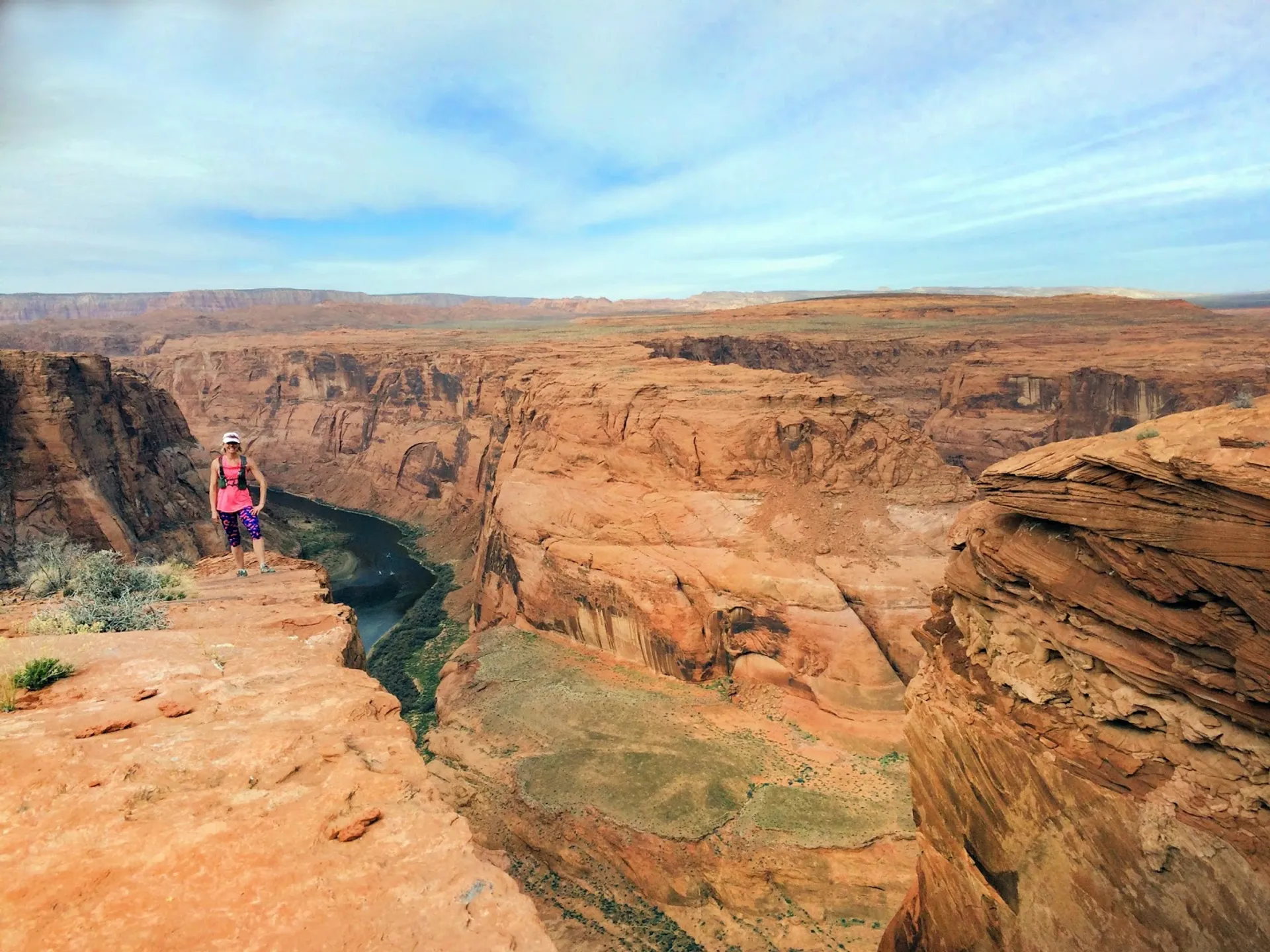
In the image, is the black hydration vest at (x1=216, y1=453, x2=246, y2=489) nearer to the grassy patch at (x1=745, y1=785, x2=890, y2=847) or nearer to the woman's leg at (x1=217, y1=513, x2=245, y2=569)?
the woman's leg at (x1=217, y1=513, x2=245, y2=569)

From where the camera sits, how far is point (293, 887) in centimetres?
401

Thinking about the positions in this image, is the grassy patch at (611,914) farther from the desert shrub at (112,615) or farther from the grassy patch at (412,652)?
the desert shrub at (112,615)

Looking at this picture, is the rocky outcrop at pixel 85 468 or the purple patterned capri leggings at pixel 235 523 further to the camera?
the rocky outcrop at pixel 85 468

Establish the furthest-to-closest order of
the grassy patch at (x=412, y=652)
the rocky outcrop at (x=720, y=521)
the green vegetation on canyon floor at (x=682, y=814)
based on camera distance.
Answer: the grassy patch at (x=412, y=652), the rocky outcrop at (x=720, y=521), the green vegetation on canyon floor at (x=682, y=814)

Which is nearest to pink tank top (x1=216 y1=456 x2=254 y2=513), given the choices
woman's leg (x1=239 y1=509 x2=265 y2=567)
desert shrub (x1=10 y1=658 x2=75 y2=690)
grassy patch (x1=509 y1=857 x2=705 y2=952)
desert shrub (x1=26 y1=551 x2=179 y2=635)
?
woman's leg (x1=239 y1=509 x2=265 y2=567)

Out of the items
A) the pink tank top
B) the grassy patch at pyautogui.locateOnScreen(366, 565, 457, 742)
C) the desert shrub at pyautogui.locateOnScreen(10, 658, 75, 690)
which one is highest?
the pink tank top

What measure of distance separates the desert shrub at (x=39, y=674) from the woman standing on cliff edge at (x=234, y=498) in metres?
5.22

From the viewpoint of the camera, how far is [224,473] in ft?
37.9

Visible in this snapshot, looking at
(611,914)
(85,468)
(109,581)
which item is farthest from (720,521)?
(85,468)

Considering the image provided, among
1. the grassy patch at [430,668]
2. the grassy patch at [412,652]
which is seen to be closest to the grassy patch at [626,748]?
the grassy patch at [430,668]

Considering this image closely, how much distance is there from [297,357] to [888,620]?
6880cm

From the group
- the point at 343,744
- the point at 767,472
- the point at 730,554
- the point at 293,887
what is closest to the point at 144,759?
the point at 343,744

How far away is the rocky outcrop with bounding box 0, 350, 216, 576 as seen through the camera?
94.6ft

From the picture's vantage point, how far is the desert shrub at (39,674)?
592 cm
